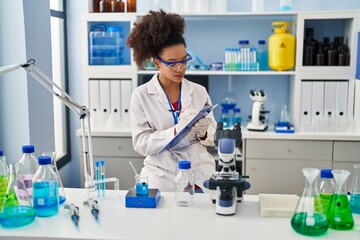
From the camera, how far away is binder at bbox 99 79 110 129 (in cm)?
354

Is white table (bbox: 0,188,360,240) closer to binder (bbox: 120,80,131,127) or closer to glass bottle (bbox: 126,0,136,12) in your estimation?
binder (bbox: 120,80,131,127)

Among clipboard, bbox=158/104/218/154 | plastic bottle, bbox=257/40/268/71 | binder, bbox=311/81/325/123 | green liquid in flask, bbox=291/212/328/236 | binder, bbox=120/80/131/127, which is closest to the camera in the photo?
green liquid in flask, bbox=291/212/328/236

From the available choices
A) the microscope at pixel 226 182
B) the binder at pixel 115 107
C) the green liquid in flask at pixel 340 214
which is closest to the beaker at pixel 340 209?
the green liquid in flask at pixel 340 214

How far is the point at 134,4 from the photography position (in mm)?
3594

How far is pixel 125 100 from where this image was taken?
3553mm

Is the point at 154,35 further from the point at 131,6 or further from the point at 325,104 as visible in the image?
the point at 325,104

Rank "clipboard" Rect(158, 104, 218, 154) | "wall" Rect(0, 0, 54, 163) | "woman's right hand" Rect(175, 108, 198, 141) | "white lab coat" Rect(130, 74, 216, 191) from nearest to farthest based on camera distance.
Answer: "clipboard" Rect(158, 104, 218, 154)
"woman's right hand" Rect(175, 108, 198, 141)
"white lab coat" Rect(130, 74, 216, 191)
"wall" Rect(0, 0, 54, 163)

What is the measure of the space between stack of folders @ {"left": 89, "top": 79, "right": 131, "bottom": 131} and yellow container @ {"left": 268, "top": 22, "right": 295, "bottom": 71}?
1.11 metres

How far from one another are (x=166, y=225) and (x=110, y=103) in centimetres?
215

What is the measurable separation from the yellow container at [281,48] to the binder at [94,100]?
4.42 ft

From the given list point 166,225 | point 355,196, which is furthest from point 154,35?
point 355,196

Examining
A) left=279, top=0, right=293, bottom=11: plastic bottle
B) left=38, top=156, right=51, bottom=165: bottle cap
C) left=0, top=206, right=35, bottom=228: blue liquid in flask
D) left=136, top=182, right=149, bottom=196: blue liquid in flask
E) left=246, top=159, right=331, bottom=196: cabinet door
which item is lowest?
left=246, top=159, right=331, bottom=196: cabinet door

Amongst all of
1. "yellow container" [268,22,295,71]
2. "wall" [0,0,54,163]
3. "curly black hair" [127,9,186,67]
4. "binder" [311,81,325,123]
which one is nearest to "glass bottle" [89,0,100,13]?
"wall" [0,0,54,163]

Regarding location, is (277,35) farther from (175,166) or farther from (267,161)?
(175,166)
